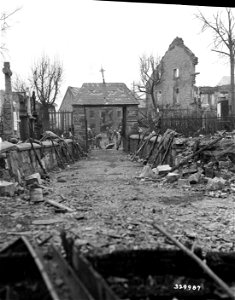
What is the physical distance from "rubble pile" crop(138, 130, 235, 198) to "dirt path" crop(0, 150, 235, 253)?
0.55 metres

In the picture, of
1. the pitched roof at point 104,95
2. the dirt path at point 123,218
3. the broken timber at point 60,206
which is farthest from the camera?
the pitched roof at point 104,95

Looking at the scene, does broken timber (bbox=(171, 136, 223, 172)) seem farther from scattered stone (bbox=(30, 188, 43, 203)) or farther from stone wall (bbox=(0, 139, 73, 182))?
scattered stone (bbox=(30, 188, 43, 203))

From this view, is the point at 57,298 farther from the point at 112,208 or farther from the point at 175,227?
the point at 112,208

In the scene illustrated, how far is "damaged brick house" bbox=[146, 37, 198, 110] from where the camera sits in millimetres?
43594

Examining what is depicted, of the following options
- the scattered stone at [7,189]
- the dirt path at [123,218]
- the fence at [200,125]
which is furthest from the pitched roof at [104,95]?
the scattered stone at [7,189]

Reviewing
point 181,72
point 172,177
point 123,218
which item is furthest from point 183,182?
point 181,72

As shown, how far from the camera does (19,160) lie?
10.1m

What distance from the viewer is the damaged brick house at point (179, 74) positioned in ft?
143

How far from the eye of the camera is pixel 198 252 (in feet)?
12.7

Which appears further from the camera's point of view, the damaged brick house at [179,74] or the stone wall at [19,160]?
the damaged brick house at [179,74]

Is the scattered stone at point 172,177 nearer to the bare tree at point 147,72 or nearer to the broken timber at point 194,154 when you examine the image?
the broken timber at point 194,154

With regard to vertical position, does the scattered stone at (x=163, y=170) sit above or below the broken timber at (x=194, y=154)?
below

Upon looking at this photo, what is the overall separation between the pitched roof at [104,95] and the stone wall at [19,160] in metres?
12.8

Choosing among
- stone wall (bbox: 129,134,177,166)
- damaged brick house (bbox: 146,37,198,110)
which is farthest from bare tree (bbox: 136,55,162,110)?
stone wall (bbox: 129,134,177,166)
